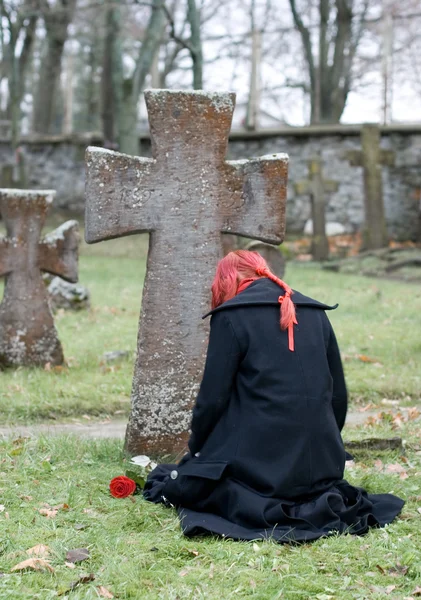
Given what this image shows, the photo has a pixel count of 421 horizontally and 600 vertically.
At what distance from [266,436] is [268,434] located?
0.04 feet

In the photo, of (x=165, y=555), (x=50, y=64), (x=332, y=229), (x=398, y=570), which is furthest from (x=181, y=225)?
(x=50, y=64)

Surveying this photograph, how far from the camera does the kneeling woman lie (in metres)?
3.99

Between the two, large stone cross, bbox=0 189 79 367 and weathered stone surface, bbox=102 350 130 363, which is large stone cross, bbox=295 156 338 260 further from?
large stone cross, bbox=0 189 79 367

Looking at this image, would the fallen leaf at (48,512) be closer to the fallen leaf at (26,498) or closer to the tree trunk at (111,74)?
the fallen leaf at (26,498)

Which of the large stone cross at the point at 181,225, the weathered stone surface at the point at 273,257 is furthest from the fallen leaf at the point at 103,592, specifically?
the weathered stone surface at the point at 273,257

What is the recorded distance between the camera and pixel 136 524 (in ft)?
13.6

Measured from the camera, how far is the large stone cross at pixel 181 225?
5.20 metres

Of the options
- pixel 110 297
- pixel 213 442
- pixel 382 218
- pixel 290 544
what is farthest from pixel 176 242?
pixel 382 218

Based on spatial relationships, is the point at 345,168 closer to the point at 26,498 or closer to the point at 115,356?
the point at 115,356

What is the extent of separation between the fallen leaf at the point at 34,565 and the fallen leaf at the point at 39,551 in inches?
3.2

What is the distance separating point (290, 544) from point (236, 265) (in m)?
1.32

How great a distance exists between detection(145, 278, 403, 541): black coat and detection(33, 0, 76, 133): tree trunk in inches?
766

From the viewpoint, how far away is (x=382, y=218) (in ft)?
55.4

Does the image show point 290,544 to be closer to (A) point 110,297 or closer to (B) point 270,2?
(A) point 110,297
